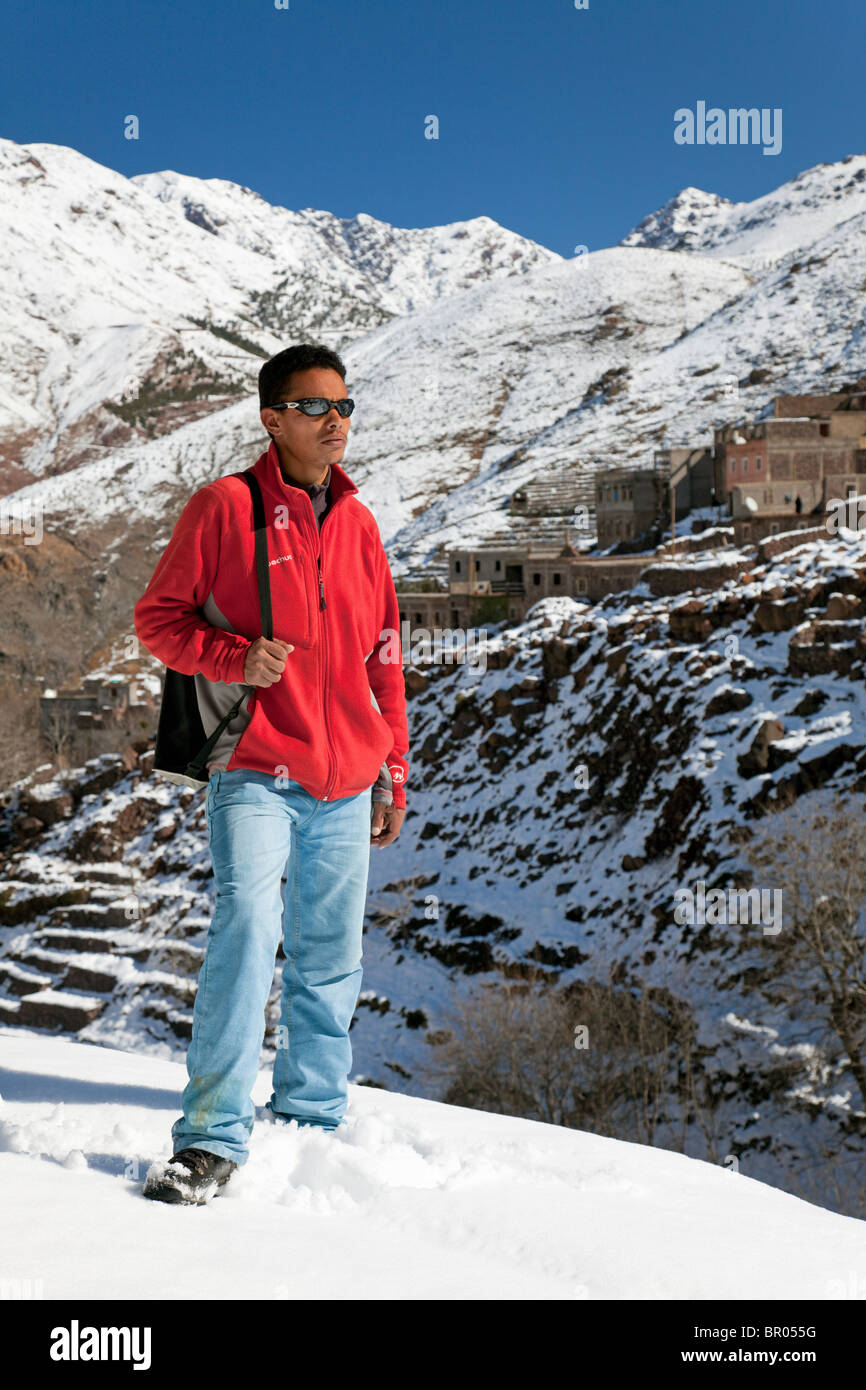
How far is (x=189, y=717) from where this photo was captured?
13.2 ft

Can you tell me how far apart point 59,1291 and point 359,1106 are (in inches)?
91.4

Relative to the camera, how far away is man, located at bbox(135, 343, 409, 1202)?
3797 millimetres

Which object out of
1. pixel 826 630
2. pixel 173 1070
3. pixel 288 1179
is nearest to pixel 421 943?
pixel 826 630

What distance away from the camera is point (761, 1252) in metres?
3.19

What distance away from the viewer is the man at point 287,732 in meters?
3.80

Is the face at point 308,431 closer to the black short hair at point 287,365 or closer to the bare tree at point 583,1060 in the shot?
the black short hair at point 287,365

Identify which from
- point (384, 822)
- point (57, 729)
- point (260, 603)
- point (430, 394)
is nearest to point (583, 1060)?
point (384, 822)

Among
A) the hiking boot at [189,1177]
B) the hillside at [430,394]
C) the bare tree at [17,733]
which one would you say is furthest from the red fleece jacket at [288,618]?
the hillside at [430,394]

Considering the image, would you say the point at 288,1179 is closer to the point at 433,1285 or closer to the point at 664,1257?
the point at 433,1285

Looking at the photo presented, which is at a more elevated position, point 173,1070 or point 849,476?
point 849,476

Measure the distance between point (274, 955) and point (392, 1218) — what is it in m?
0.89

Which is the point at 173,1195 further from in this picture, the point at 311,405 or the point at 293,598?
the point at 311,405

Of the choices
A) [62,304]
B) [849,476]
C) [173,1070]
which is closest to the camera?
[173,1070]
